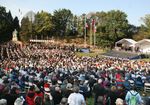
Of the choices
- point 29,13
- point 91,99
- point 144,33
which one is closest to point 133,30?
point 144,33

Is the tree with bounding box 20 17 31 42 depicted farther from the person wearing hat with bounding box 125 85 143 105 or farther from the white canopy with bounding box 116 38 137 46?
the person wearing hat with bounding box 125 85 143 105

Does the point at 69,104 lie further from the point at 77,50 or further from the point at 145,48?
the point at 145,48

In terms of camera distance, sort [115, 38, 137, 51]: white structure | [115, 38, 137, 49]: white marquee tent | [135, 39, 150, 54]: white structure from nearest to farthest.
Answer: [135, 39, 150, 54]: white structure < [115, 38, 137, 51]: white structure < [115, 38, 137, 49]: white marquee tent

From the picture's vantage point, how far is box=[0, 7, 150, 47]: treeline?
97.1 m

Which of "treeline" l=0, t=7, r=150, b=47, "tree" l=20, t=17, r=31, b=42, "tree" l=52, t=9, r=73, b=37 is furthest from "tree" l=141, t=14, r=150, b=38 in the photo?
"tree" l=20, t=17, r=31, b=42

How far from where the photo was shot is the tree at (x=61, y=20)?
118m

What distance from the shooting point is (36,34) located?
111938 mm

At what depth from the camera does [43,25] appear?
112500 millimetres

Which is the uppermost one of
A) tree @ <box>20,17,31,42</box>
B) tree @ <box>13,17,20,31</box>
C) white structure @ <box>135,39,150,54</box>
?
tree @ <box>13,17,20,31</box>

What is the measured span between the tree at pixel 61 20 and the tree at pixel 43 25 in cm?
A: 327

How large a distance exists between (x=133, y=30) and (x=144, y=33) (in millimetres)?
9005

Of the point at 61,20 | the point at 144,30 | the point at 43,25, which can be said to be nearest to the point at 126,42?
the point at 144,30

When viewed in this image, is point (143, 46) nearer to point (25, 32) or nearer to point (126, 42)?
point (126, 42)

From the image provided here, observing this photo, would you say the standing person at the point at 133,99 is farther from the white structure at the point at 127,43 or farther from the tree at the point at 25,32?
the tree at the point at 25,32
